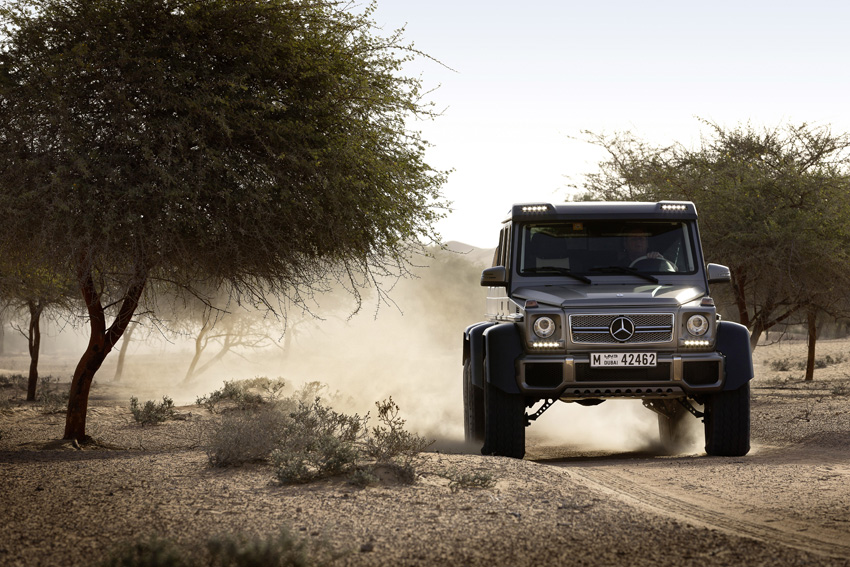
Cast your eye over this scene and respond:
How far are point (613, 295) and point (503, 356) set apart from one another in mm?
1271

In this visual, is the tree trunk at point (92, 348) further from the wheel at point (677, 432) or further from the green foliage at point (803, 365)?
the green foliage at point (803, 365)

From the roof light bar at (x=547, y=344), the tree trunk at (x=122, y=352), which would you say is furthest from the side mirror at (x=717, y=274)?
the tree trunk at (x=122, y=352)

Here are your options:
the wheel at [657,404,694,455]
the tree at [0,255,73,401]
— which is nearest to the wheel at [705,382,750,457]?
the wheel at [657,404,694,455]

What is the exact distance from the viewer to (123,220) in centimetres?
1182

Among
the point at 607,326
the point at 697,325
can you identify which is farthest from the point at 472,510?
the point at 697,325

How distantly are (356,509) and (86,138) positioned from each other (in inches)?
291

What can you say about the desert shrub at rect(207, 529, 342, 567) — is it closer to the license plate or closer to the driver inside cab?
the license plate

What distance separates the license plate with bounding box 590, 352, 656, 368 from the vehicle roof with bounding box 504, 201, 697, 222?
174cm

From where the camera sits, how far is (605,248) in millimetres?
10555

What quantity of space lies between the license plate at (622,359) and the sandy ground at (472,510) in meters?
1.05

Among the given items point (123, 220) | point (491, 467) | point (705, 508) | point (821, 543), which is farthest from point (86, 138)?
point (821, 543)

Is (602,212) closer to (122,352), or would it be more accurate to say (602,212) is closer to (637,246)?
(637,246)

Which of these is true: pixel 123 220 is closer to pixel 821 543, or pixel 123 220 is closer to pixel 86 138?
pixel 86 138

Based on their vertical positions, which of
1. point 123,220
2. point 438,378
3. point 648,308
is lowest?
point 438,378
